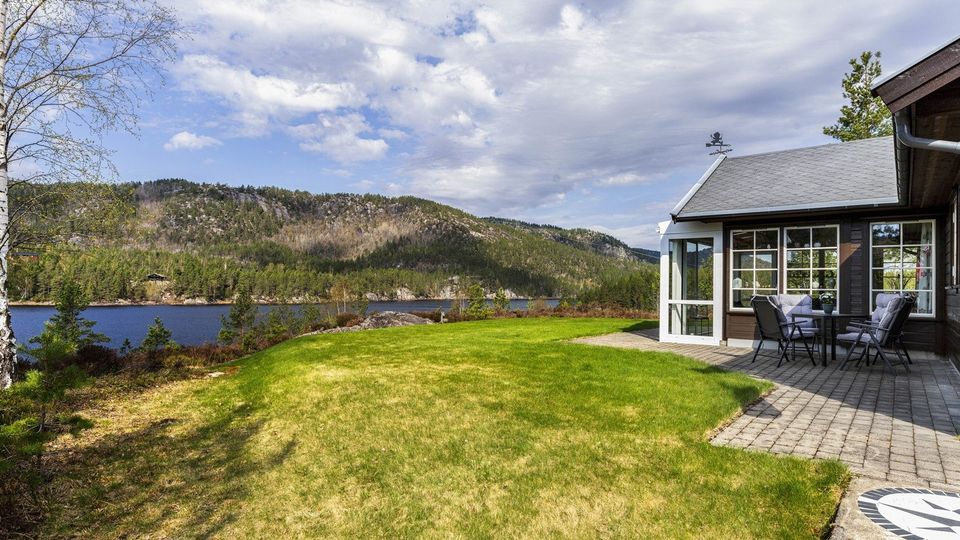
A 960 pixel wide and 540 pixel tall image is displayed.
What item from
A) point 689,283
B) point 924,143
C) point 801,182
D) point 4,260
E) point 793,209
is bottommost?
point 689,283

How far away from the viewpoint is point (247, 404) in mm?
5559

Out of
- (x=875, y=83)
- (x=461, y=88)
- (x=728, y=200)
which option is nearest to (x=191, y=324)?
(x=461, y=88)

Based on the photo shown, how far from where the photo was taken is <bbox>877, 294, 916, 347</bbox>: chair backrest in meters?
6.79

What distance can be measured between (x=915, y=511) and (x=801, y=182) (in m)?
9.40

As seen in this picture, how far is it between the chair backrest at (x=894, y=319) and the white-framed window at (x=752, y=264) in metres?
2.96

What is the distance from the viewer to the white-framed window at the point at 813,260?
944 cm

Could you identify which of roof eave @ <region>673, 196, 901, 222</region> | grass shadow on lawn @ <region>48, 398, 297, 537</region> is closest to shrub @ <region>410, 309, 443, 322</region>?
roof eave @ <region>673, 196, 901, 222</region>

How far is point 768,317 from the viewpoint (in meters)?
8.28

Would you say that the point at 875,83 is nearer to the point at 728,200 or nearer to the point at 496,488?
the point at 496,488

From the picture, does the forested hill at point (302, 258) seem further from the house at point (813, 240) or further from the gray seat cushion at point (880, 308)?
→ the gray seat cushion at point (880, 308)

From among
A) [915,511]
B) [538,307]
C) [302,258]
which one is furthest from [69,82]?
[302,258]

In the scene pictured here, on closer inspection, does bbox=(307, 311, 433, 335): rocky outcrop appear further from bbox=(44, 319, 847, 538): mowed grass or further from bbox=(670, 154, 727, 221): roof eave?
bbox=(44, 319, 847, 538): mowed grass

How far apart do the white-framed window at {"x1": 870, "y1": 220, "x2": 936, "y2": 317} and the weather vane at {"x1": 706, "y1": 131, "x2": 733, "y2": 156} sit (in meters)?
4.56

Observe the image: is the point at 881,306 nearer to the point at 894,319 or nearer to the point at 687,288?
the point at 894,319
